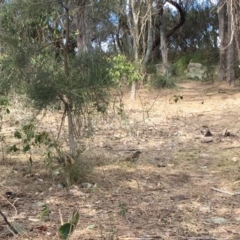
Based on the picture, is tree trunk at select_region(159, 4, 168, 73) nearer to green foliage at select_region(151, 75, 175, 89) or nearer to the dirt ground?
green foliage at select_region(151, 75, 175, 89)

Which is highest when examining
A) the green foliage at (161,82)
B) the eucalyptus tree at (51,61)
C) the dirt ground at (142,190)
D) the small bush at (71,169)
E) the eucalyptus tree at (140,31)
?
the eucalyptus tree at (140,31)

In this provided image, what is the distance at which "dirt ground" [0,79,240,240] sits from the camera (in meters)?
2.80

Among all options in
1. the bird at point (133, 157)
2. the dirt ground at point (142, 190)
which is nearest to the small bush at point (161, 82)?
the dirt ground at point (142, 190)

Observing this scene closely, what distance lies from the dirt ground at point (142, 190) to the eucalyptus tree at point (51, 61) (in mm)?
606

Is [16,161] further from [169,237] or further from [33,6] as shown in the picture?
[169,237]

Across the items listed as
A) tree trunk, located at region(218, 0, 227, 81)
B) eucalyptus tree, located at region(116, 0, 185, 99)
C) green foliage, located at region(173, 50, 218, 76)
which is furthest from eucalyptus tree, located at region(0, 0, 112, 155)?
green foliage, located at region(173, 50, 218, 76)

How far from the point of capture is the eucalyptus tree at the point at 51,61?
374cm

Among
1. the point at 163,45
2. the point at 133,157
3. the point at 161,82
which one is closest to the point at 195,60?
the point at 163,45

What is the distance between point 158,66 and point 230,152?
927 cm

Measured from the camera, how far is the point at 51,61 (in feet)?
13.0

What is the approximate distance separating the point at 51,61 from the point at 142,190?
4.85 feet

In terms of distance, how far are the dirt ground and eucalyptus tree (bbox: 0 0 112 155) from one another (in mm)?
606

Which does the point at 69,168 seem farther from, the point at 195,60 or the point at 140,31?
the point at 195,60

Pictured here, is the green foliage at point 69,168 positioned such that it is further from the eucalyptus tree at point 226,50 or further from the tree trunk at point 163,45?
the tree trunk at point 163,45
